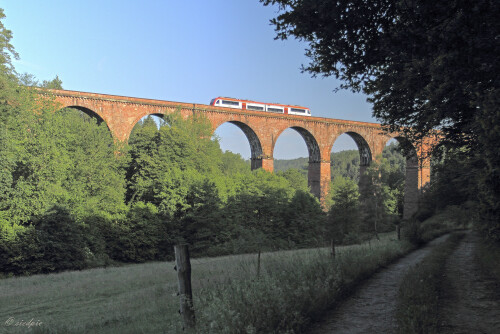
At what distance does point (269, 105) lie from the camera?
46.4 meters

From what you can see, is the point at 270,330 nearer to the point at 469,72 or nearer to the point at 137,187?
the point at 469,72

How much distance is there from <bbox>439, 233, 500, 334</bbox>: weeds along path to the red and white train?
3387 cm

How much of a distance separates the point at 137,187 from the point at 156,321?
26.7 m

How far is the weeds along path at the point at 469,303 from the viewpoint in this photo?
6.60 meters

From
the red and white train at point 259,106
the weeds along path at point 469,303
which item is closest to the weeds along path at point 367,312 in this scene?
the weeds along path at point 469,303

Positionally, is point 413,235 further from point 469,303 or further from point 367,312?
point 367,312

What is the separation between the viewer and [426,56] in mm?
9102

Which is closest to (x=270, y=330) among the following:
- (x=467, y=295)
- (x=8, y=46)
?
(x=467, y=295)

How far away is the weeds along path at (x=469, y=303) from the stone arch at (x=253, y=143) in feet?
102

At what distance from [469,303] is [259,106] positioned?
39.0 metres

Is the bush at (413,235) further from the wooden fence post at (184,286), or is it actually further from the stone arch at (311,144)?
the stone arch at (311,144)

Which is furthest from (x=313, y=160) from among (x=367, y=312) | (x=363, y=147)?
(x=367, y=312)

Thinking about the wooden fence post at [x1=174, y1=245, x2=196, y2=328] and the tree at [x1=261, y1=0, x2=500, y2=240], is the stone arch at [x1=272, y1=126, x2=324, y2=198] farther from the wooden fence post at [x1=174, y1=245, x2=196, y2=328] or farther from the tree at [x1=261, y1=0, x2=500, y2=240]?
the wooden fence post at [x1=174, y1=245, x2=196, y2=328]

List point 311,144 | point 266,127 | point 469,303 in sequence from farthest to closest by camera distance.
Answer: point 311,144, point 266,127, point 469,303
